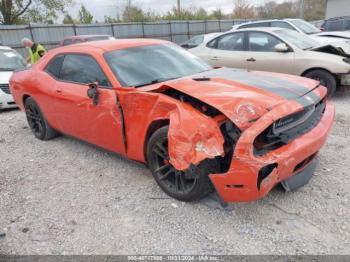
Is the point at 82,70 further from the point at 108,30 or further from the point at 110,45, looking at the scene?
the point at 108,30

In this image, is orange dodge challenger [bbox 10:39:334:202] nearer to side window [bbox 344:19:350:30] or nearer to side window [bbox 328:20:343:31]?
side window [bbox 344:19:350:30]

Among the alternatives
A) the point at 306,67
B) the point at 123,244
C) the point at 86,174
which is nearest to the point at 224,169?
the point at 123,244

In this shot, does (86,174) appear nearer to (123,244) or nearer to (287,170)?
(123,244)

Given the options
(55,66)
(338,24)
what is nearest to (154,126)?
(55,66)

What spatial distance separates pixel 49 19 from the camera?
26500mm

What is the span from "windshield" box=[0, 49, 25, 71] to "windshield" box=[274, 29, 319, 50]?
7049mm

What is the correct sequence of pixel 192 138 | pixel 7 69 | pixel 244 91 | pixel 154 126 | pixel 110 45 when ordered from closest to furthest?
pixel 192 138, pixel 244 91, pixel 154 126, pixel 110 45, pixel 7 69

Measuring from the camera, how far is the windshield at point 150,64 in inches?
147

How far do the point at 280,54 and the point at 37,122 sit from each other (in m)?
5.10

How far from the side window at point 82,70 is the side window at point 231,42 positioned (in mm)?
4531

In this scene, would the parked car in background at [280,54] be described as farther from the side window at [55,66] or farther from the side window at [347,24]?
the side window at [347,24]

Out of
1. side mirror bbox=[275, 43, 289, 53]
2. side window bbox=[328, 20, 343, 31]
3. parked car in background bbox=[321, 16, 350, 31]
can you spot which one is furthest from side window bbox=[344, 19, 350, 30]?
side mirror bbox=[275, 43, 289, 53]

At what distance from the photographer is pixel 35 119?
5473 millimetres

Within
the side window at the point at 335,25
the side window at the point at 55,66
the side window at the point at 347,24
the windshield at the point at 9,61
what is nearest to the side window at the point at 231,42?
the side window at the point at 55,66
